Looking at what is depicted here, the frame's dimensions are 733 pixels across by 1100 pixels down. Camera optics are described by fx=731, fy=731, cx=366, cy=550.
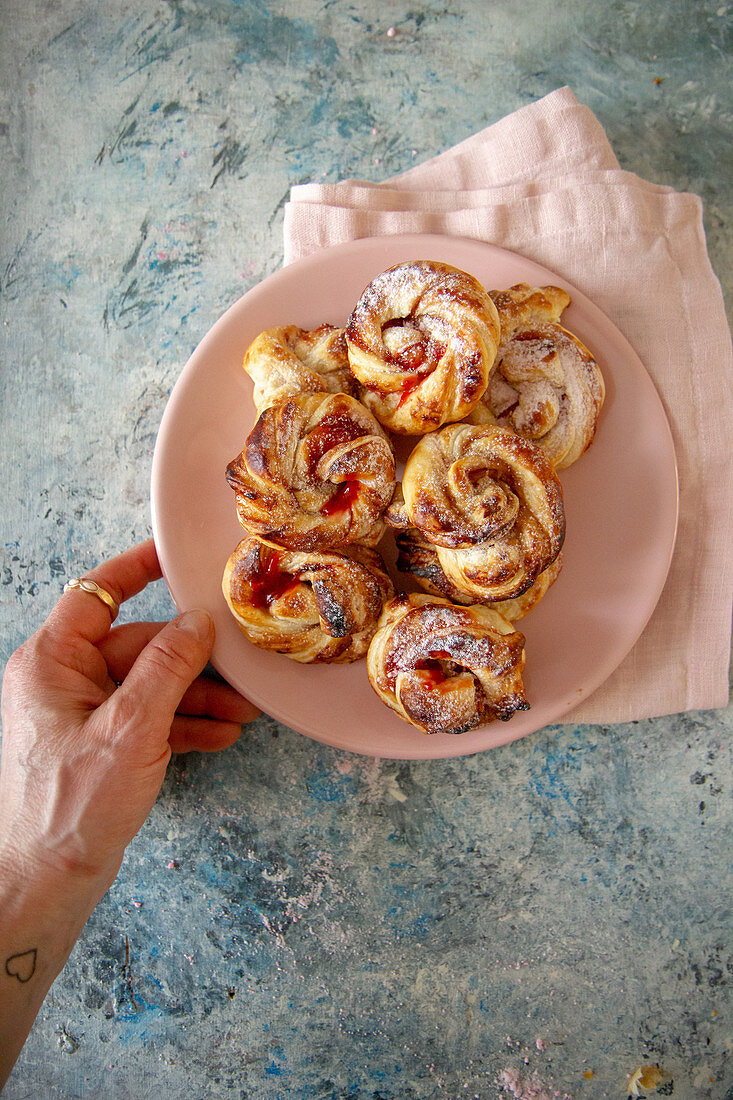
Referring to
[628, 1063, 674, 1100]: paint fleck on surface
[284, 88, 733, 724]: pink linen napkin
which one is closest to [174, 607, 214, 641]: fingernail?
[284, 88, 733, 724]: pink linen napkin

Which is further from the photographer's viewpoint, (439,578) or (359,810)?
(359,810)

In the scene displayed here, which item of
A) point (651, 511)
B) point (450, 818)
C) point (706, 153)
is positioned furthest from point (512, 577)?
point (706, 153)

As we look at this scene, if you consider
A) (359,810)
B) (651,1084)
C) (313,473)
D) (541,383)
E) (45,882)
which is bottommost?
(651,1084)

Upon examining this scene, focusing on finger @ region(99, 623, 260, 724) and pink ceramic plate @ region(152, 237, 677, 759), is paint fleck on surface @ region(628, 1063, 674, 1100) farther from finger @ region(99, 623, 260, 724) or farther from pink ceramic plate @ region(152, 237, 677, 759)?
finger @ region(99, 623, 260, 724)

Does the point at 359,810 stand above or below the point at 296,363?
below

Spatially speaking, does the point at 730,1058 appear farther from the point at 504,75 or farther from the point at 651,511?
the point at 504,75

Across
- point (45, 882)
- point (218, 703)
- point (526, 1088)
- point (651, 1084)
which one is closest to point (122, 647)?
point (218, 703)

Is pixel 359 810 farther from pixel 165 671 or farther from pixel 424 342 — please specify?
pixel 424 342
